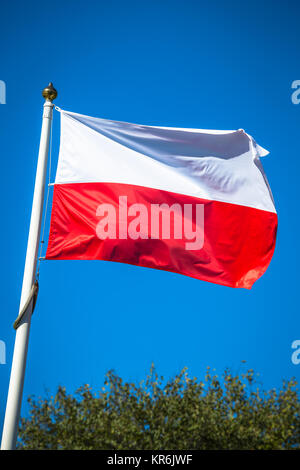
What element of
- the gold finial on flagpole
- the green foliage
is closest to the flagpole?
the gold finial on flagpole

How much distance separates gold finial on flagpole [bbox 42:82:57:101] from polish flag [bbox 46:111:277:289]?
46 centimetres

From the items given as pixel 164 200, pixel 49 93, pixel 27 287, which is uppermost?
pixel 49 93

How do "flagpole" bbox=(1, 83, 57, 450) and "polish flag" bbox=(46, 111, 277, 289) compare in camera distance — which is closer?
"flagpole" bbox=(1, 83, 57, 450)

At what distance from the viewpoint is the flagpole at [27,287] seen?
234 inches

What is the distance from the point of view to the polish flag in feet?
25.3

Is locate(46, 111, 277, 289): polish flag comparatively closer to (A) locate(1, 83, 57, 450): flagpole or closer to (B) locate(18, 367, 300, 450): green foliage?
(A) locate(1, 83, 57, 450): flagpole

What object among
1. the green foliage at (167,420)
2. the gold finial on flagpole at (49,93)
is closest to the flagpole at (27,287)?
the gold finial on flagpole at (49,93)

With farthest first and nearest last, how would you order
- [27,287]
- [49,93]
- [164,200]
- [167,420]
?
[167,420], [164,200], [49,93], [27,287]

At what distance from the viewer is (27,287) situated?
21.9ft

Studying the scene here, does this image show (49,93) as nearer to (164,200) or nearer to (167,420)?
(164,200)

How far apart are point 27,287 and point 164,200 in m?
3.00

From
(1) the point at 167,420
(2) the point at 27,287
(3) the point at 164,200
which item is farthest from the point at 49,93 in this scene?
(1) the point at 167,420

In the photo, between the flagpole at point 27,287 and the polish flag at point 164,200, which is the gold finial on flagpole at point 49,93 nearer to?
the flagpole at point 27,287

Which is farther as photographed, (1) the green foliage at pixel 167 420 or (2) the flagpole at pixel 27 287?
(1) the green foliage at pixel 167 420
